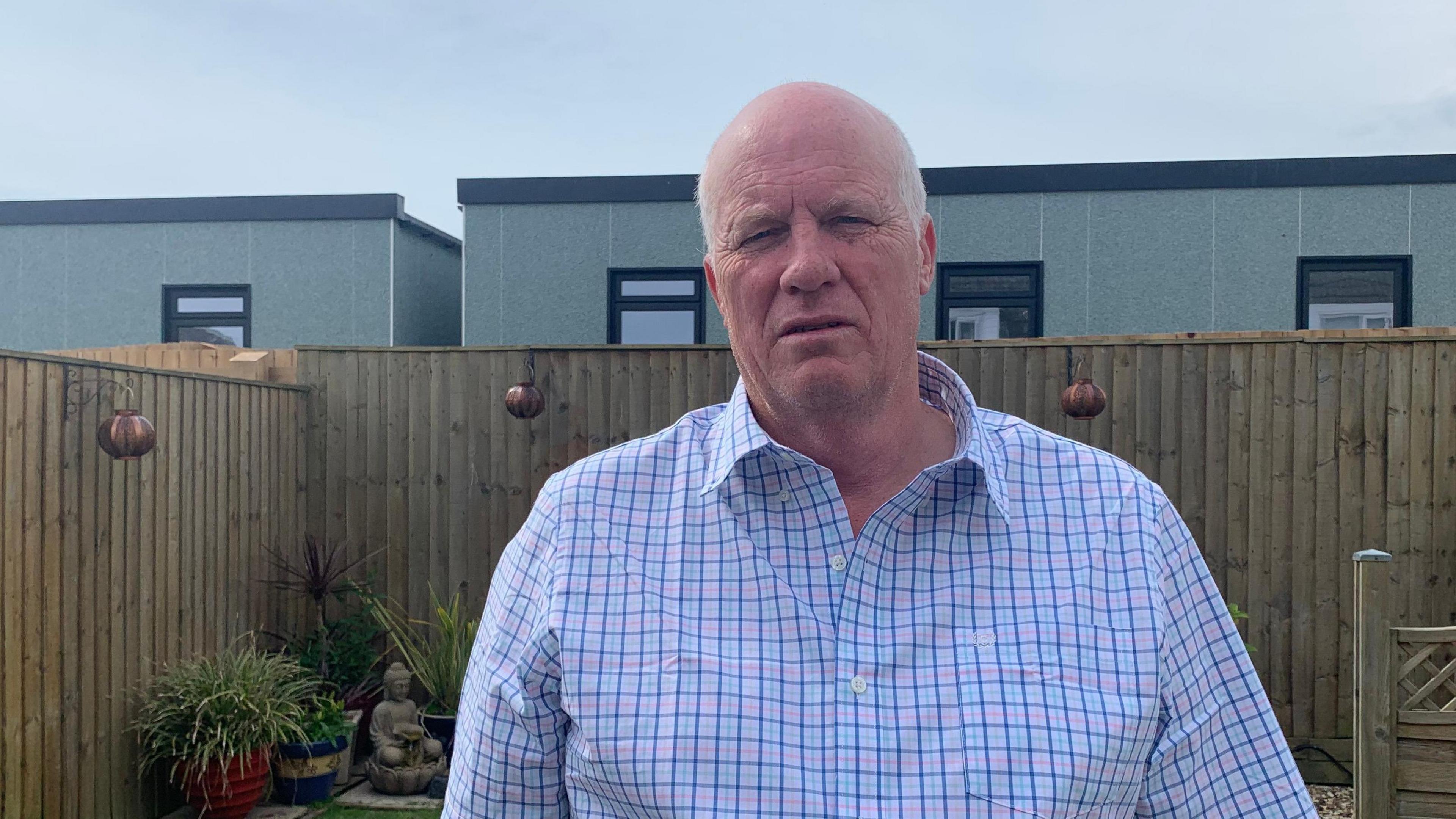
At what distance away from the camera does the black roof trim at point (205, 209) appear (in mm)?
8445

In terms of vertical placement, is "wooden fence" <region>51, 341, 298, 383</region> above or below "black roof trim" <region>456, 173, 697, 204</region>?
below

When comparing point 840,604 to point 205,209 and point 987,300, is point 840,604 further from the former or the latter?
point 205,209

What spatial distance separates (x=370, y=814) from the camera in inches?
185

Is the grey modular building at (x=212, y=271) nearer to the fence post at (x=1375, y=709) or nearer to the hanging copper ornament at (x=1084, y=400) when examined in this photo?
the hanging copper ornament at (x=1084, y=400)

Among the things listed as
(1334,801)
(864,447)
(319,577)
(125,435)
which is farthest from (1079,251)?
(864,447)

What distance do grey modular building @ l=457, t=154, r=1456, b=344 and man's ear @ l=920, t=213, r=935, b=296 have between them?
6196 mm

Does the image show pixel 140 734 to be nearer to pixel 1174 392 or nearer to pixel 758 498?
pixel 758 498

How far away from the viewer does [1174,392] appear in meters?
5.54

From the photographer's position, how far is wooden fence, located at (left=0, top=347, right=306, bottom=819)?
387 centimetres

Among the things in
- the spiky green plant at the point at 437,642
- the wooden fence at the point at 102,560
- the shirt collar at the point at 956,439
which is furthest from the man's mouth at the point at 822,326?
the spiky green plant at the point at 437,642

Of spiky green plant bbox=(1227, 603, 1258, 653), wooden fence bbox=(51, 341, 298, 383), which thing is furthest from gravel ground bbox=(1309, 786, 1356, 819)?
wooden fence bbox=(51, 341, 298, 383)

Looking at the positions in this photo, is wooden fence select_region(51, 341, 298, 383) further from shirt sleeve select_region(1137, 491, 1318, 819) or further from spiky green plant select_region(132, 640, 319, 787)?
shirt sleeve select_region(1137, 491, 1318, 819)

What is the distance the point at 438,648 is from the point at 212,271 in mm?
4656

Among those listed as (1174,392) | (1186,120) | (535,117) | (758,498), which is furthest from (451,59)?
(758,498)
